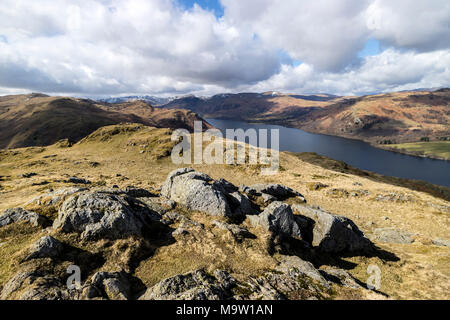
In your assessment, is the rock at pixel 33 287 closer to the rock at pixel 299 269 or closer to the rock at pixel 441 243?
the rock at pixel 299 269

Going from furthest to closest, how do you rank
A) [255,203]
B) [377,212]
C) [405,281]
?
[377,212], [255,203], [405,281]

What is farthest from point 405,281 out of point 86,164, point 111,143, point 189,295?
point 111,143

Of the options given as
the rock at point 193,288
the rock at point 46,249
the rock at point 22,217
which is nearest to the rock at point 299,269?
the rock at point 193,288

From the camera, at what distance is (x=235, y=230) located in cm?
1845

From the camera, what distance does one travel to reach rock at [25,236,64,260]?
1260 centimetres

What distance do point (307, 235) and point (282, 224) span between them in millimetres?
3500

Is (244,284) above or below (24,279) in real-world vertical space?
below

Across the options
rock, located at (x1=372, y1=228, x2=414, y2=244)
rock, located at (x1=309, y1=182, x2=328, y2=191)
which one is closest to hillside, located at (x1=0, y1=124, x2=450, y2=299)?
rock, located at (x1=372, y1=228, x2=414, y2=244)

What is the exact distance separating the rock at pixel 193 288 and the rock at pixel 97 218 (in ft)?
21.1

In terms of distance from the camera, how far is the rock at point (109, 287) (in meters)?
10.4

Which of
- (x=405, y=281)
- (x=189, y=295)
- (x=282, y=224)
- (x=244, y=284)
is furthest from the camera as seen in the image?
(x=282, y=224)

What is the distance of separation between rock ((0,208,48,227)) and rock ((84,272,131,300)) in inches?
355

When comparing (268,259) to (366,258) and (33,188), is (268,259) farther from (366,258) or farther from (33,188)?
(33,188)

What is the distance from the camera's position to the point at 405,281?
1700cm
